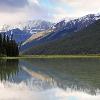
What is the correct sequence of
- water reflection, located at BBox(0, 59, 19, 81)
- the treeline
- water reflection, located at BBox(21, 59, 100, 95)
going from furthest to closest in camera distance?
1. the treeline
2. water reflection, located at BBox(0, 59, 19, 81)
3. water reflection, located at BBox(21, 59, 100, 95)

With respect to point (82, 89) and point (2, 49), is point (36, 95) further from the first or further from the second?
point (2, 49)

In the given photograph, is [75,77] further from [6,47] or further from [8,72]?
[6,47]

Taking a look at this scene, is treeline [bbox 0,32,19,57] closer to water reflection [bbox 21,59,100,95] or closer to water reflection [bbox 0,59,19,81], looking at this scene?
water reflection [bbox 0,59,19,81]

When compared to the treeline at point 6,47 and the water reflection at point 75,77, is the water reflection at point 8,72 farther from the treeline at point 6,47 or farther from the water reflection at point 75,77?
the treeline at point 6,47

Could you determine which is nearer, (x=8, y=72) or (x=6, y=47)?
(x=8, y=72)

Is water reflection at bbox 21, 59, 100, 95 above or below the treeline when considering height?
below

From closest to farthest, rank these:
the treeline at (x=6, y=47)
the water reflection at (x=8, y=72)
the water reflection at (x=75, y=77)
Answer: the water reflection at (x=75, y=77) → the water reflection at (x=8, y=72) → the treeline at (x=6, y=47)

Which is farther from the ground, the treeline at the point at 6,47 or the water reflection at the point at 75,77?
the treeline at the point at 6,47

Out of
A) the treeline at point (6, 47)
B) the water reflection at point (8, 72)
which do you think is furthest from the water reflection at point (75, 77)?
the treeline at point (6, 47)

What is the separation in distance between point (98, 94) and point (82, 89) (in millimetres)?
3151

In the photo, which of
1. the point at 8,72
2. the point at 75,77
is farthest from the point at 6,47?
the point at 75,77

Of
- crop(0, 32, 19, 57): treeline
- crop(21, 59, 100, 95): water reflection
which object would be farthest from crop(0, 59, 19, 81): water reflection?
crop(0, 32, 19, 57): treeline

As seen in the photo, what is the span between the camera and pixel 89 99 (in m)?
22.2

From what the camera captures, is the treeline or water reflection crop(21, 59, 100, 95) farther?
the treeline
